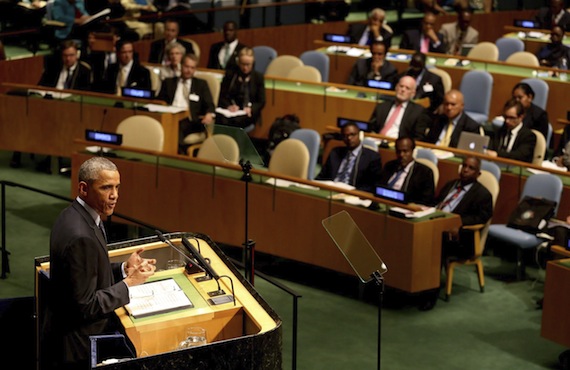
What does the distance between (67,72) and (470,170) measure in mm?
4918

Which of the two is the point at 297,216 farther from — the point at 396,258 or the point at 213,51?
the point at 213,51

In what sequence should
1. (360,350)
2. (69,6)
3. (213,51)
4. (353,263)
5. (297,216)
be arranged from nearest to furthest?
(353,263), (360,350), (297,216), (213,51), (69,6)

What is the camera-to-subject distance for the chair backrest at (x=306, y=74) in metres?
11.2

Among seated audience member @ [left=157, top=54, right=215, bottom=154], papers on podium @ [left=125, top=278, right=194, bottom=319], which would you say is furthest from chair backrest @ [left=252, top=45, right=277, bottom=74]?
papers on podium @ [left=125, top=278, right=194, bottom=319]

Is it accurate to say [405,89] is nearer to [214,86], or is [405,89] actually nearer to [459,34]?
[214,86]

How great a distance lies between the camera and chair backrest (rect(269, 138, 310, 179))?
8.33 meters

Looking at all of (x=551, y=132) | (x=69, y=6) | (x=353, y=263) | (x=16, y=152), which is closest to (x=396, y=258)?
(x=353, y=263)

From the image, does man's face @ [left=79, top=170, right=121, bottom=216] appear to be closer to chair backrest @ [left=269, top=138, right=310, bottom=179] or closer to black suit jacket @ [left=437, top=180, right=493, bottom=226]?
black suit jacket @ [left=437, top=180, right=493, bottom=226]

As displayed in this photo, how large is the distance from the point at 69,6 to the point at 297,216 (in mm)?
7366

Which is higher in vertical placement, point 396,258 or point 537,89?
point 537,89

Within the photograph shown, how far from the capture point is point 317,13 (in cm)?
1602

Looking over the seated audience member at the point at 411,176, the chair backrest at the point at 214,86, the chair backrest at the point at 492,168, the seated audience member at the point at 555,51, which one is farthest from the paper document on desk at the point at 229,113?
the seated audience member at the point at 555,51

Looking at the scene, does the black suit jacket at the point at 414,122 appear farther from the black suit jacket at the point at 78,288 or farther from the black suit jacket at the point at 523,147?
the black suit jacket at the point at 78,288

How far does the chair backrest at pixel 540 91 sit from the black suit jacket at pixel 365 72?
1.55 meters
